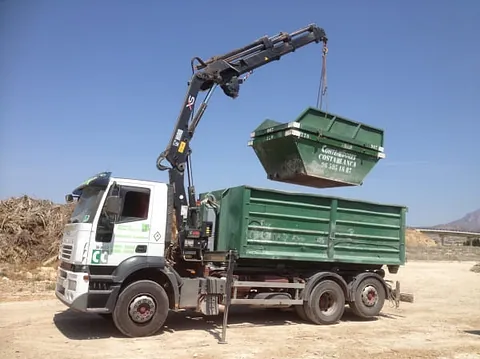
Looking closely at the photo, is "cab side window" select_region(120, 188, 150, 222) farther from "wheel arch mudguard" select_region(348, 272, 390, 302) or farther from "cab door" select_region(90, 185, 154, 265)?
"wheel arch mudguard" select_region(348, 272, 390, 302)

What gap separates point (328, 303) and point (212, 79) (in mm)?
5621

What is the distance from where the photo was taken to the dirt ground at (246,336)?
7.48 m

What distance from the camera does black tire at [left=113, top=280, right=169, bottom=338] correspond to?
8156 millimetres

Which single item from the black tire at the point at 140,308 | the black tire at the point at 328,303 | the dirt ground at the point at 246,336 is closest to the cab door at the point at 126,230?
the black tire at the point at 140,308

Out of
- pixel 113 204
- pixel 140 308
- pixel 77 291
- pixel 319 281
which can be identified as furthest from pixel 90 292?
pixel 319 281

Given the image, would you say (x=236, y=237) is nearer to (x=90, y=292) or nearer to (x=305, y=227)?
(x=305, y=227)

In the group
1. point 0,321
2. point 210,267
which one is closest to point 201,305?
point 210,267

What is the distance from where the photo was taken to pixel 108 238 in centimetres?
831

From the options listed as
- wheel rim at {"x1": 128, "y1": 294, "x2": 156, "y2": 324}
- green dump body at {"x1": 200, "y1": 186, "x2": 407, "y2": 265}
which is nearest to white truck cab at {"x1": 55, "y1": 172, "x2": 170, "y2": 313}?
wheel rim at {"x1": 128, "y1": 294, "x2": 156, "y2": 324}

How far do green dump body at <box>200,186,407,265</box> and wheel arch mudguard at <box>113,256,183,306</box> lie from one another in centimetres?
133

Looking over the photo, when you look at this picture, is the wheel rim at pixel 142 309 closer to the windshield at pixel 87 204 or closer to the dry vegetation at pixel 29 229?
the windshield at pixel 87 204

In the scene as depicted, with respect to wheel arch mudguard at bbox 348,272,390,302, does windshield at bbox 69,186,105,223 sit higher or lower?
higher

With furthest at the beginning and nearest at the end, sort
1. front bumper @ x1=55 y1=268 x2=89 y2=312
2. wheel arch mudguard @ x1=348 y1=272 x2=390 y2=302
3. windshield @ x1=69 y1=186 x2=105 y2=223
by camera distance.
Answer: wheel arch mudguard @ x1=348 y1=272 x2=390 y2=302, windshield @ x1=69 y1=186 x2=105 y2=223, front bumper @ x1=55 y1=268 x2=89 y2=312

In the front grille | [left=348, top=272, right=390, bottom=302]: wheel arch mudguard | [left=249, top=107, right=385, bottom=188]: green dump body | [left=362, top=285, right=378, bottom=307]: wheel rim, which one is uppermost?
[left=249, top=107, right=385, bottom=188]: green dump body
